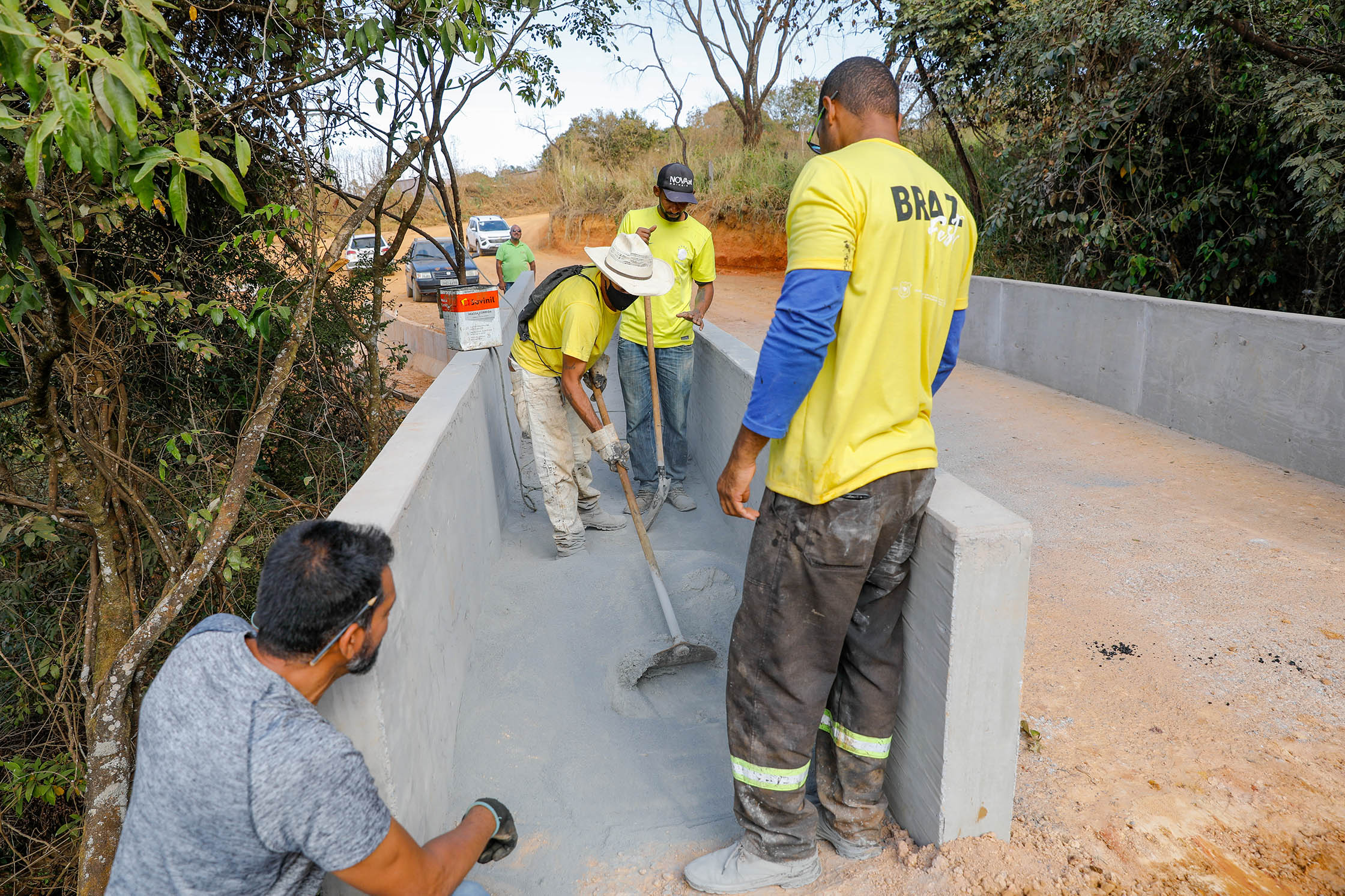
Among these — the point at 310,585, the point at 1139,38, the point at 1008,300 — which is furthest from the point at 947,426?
the point at 310,585

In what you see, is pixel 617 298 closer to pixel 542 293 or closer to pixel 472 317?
pixel 542 293

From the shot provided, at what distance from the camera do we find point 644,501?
5.47 metres

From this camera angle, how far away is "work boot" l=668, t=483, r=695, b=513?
541cm

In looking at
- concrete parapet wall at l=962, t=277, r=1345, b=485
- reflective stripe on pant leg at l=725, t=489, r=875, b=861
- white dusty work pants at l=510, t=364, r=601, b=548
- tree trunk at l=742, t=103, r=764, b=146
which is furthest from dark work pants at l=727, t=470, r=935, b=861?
tree trunk at l=742, t=103, r=764, b=146

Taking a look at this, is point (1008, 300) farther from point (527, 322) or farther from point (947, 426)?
point (527, 322)

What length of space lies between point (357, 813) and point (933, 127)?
47.2 feet

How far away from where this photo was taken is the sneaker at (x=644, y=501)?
5.31m

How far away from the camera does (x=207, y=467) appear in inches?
159

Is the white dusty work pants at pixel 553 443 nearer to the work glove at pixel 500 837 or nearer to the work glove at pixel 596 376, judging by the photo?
the work glove at pixel 596 376

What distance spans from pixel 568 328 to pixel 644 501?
62.6 inches

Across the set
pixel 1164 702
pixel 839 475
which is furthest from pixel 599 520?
pixel 839 475

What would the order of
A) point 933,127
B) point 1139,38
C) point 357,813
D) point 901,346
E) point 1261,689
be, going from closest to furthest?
point 357,813 < point 901,346 < point 1261,689 < point 1139,38 < point 933,127

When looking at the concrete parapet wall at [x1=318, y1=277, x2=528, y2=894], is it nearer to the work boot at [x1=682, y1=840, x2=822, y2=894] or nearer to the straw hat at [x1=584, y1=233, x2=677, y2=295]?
the work boot at [x1=682, y1=840, x2=822, y2=894]

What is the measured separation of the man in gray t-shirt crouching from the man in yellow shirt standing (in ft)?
3.08
